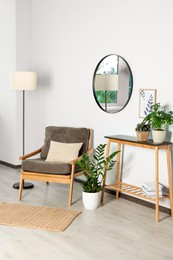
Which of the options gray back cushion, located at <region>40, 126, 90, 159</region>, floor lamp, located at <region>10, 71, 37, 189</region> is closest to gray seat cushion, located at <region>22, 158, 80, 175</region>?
gray back cushion, located at <region>40, 126, 90, 159</region>

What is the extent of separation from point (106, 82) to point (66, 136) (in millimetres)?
797

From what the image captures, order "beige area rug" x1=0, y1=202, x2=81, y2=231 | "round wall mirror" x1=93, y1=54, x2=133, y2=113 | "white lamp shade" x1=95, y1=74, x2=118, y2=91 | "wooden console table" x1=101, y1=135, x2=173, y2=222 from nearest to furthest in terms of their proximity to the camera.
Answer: "beige area rug" x1=0, y1=202, x2=81, y2=231 → "wooden console table" x1=101, y1=135, x2=173, y2=222 → "round wall mirror" x1=93, y1=54, x2=133, y2=113 → "white lamp shade" x1=95, y1=74, x2=118, y2=91

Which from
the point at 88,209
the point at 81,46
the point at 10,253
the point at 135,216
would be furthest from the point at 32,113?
the point at 10,253

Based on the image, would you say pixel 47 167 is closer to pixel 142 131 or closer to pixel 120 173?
pixel 120 173

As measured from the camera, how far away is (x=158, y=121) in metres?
3.61

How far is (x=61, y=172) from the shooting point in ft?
13.0

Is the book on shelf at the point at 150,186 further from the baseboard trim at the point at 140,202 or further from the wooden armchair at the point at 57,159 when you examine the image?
the wooden armchair at the point at 57,159

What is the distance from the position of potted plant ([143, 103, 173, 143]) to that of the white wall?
0.18 m

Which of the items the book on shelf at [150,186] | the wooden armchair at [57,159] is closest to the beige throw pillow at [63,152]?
the wooden armchair at [57,159]

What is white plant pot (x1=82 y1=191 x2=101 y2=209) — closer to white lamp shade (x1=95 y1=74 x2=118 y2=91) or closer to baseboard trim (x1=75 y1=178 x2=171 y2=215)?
baseboard trim (x1=75 y1=178 x2=171 y2=215)

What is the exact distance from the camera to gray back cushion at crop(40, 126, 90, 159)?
4544 mm

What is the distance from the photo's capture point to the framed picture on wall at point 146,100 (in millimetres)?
3889

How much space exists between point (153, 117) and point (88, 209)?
1121mm

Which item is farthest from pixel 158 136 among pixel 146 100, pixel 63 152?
pixel 63 152
